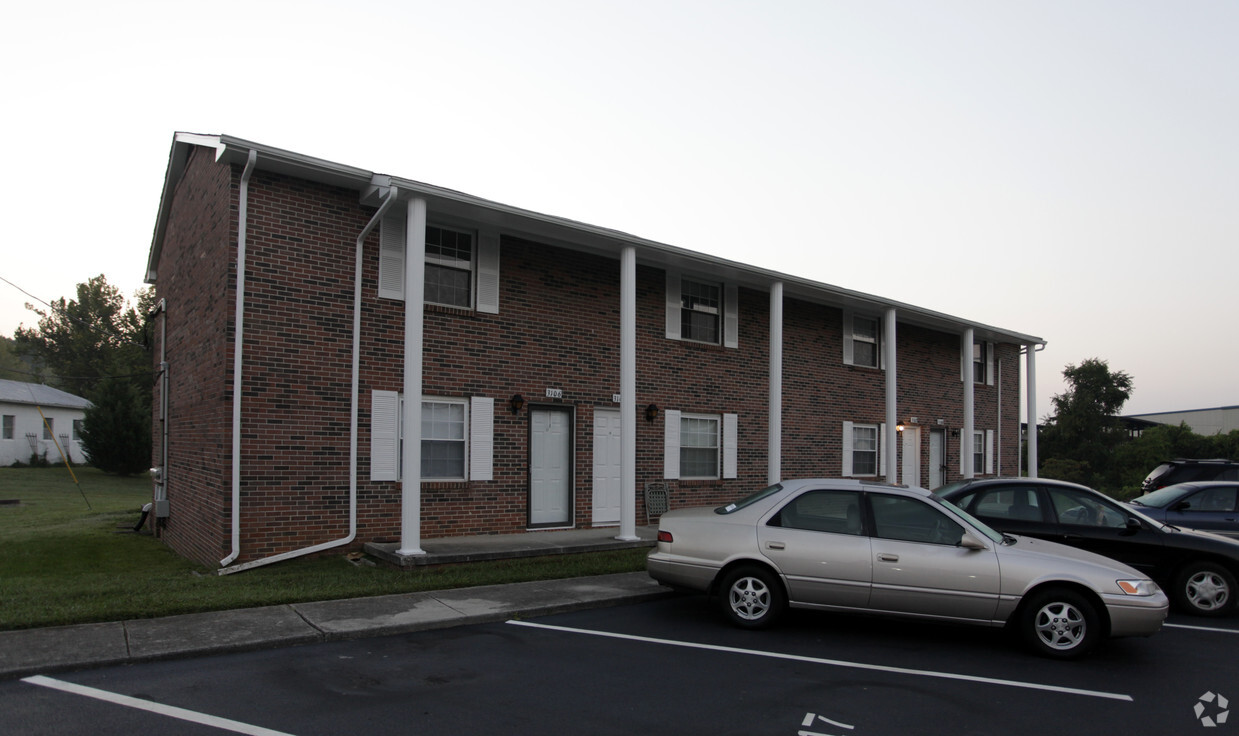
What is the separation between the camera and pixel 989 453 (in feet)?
69.8

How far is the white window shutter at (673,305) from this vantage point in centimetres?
1444

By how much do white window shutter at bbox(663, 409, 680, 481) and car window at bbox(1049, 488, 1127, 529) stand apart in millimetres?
6513

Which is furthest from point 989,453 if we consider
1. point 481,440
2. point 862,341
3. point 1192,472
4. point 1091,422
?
point 1091,422

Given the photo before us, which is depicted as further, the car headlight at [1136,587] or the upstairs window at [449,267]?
the upstairs window at [449,267]

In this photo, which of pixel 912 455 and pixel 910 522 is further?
pixel 912 455

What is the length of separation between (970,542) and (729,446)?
27.6 ft

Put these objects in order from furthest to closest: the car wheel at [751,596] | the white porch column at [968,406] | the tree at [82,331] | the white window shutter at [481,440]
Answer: the tree at [82,331], the white porch column at [968,406], the white window shutter at [481,440], the car wheel at [751,596]

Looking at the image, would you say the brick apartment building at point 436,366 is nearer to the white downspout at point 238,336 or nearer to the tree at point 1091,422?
the white downspout at point 238,336

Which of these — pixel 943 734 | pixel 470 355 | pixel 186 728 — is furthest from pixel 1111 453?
pixel 186 728

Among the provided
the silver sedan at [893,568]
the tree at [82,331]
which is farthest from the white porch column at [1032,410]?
the tree at [82,331]

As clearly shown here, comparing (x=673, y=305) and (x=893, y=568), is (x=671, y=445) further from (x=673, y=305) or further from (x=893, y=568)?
(x=893, y=568)

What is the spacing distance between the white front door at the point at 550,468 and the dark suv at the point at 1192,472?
30.3 feet

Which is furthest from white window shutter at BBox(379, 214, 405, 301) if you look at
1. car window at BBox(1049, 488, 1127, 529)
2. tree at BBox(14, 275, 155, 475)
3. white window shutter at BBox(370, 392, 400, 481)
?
tree at BBox(14, 275, 155, 475)

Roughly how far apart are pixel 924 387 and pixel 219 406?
1577 centimetres
